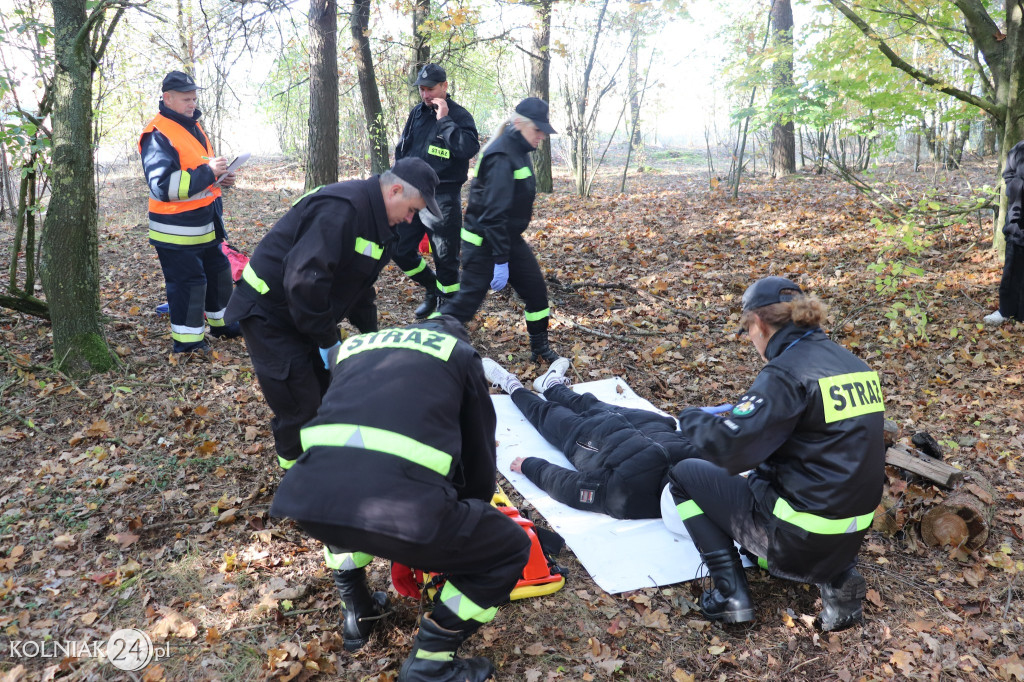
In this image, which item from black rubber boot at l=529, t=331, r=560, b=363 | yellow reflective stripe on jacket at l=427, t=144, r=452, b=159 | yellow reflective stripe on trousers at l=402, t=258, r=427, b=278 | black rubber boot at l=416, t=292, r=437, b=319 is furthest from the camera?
black rubber boot at l=416, t=292, r=437, b=319

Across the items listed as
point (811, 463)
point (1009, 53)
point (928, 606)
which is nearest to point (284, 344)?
point (811, 463)

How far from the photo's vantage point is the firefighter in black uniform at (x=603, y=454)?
3.79 meters

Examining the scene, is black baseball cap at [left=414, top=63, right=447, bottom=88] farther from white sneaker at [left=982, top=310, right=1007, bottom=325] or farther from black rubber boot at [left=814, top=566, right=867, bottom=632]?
white sneaker at [left=982, top=310, right=1007, bottom=325]

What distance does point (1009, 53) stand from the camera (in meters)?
6.62

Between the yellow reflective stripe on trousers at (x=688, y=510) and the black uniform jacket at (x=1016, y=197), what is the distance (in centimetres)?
476

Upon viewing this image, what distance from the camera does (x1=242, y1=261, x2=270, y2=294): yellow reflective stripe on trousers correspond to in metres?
3.32

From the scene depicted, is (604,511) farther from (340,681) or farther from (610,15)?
(610,15)

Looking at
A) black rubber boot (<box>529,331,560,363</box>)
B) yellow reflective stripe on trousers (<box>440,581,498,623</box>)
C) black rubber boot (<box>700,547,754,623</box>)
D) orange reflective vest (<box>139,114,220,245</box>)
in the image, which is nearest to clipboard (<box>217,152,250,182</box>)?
orange reflective vest (<box>139,114,220,245</box>)

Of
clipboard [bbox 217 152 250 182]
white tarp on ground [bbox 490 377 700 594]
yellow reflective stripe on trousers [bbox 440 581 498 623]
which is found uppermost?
clipboard [bbox 217 152 250 182]

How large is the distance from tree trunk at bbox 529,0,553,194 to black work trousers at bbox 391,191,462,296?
5464mm

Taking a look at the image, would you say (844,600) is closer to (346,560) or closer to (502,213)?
(346,560)

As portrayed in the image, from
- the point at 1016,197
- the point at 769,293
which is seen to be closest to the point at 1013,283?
the point at 1016,197

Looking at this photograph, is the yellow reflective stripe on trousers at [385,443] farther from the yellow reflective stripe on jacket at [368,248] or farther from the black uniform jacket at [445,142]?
the black uniform jacket at [445,142]

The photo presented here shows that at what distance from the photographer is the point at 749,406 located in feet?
9.15
